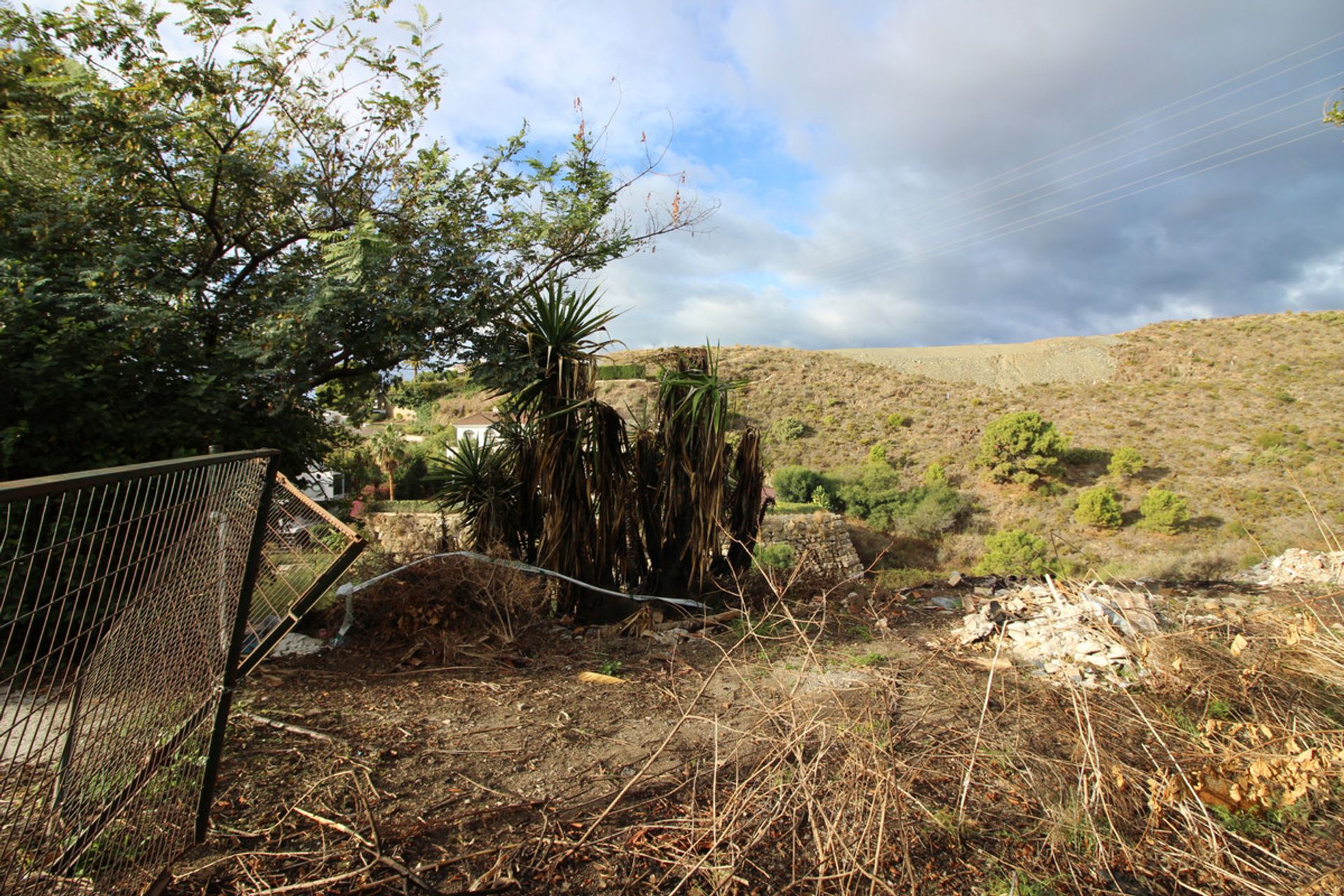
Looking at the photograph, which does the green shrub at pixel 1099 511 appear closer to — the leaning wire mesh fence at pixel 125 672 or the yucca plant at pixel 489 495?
the yucca plant at pixel 489 495

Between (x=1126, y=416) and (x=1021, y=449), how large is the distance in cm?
698

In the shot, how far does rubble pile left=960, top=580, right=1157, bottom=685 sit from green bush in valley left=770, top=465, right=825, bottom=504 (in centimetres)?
1704

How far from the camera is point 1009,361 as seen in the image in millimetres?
37281

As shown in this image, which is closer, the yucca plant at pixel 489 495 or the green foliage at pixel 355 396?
the yucca plant at pixel 489 495

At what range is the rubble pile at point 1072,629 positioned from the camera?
381cm

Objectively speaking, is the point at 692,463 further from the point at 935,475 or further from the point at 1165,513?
the point at 935,475

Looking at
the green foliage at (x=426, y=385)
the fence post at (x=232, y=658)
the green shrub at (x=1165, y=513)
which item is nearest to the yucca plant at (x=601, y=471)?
the green foliage at (x=426, y=385)

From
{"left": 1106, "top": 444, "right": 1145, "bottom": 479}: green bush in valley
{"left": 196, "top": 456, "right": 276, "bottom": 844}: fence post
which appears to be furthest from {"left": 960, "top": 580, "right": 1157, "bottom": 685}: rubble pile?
{"left": 1106, "top": 444, "right": 1145, "bottom": 479}: green bush in valley

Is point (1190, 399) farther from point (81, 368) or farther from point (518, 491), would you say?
point (81, 368)

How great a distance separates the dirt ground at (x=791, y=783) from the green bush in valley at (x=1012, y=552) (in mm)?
15393

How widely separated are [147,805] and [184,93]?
19.0ft

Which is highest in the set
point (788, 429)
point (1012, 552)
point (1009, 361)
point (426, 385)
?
point (1009, 361)

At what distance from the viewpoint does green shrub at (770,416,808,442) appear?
2952 centimetres

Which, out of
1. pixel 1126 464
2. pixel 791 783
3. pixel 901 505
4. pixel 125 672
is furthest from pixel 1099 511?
pixel 125 672
